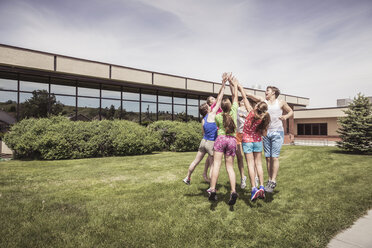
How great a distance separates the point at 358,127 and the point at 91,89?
1776 cm

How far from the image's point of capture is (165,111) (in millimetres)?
18781

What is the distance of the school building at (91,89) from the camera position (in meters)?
12.5

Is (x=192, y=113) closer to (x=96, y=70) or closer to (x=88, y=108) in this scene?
(x=88, y=108)

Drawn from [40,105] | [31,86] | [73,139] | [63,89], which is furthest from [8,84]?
[73,139]

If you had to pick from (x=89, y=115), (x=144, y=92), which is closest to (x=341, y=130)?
(x=144, y=92)

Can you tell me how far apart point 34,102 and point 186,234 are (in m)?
14.5

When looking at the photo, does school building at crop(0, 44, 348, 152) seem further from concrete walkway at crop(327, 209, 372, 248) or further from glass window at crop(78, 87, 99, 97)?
concrete walkway at crop(327, 209, 372, 248)

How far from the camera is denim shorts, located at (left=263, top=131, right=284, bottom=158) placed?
449 cm

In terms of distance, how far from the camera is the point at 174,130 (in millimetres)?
13781

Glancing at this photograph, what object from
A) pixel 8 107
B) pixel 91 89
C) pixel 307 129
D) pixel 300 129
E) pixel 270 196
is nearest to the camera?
pixel 270 196

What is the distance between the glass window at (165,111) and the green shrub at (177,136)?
4374 mm

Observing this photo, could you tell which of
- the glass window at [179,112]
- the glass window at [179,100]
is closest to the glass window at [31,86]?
the glass window at [179,100]

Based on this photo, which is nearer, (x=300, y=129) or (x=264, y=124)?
(x=264, y=124)

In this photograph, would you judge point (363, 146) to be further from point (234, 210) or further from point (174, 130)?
point (234, 210)
